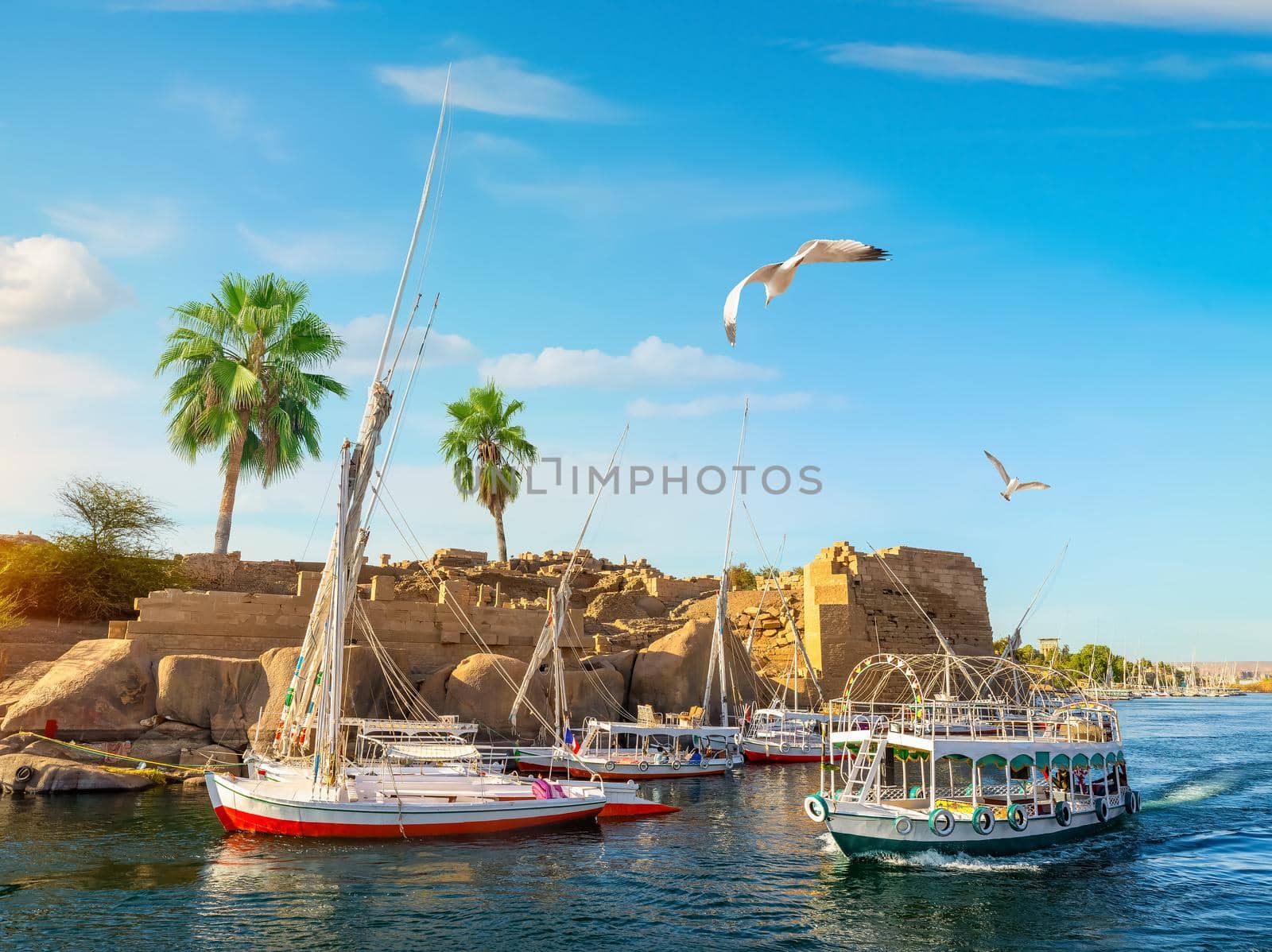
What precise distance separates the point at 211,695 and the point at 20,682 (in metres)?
5.08

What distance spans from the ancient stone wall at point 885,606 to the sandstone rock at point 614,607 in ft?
29.3

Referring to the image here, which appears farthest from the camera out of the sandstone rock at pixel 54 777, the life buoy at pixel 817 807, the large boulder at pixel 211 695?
the large boulder at pixel 211 695

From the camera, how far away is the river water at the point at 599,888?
45.2ft

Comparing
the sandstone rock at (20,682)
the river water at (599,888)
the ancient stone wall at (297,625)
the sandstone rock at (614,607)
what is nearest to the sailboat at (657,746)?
the ancient stone wall at (297,625)

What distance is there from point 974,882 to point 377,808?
11379 mm

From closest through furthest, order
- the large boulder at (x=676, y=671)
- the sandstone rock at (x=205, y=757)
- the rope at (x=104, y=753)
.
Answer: the rope at (x=104, y=753) → the sandstone rock at (x=205, y=757) → the large boulder at (x=676, y=671)

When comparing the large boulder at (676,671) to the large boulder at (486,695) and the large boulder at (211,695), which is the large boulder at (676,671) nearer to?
the large boulder at (486,695)

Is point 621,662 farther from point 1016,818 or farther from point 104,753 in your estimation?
point 1016,818

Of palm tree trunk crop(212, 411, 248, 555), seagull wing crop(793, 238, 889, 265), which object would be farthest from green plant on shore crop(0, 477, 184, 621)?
seagull wing crop(793, 238, 889, 265)

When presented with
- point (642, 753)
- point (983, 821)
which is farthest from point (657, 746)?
point (983, 821)

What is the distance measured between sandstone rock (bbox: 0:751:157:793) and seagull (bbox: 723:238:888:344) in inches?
762

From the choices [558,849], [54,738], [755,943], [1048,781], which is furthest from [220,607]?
[1048,781]

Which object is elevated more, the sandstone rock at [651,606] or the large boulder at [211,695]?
the sandstone rock at [651,606]

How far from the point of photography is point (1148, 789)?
101ft
